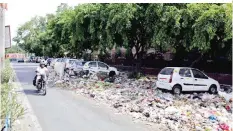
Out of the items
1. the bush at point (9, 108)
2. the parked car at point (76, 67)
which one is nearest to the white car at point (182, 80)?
the bush at point (9, 108)

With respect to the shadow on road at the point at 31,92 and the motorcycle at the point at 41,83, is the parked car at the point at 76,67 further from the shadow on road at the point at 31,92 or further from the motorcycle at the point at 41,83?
the motorcycle at the point at 41,83

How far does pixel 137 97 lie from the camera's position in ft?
44.6

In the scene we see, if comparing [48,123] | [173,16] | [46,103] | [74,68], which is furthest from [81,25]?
[48,123]

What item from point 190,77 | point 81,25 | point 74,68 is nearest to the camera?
point 190,77

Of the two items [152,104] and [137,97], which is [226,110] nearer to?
[152,104]

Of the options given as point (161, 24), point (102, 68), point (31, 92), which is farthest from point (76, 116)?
point (102, 68)

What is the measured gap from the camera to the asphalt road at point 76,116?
8422 millimetres

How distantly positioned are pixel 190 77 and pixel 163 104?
164 inches

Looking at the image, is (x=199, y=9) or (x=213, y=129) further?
(x=199, y=9)

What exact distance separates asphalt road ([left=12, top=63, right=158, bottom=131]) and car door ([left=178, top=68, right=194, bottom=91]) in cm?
463

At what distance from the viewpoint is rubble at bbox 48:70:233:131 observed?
923 centimetres

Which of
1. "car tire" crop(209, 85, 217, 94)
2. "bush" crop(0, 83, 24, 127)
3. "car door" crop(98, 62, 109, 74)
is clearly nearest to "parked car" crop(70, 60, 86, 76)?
"car door" crop(98, 62, 109, 74)

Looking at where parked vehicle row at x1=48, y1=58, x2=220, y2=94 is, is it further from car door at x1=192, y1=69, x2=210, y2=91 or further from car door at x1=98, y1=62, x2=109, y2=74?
car door at x1=98, y1=62, x2=109, y2=74

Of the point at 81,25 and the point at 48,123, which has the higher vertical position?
the point at 81,25
